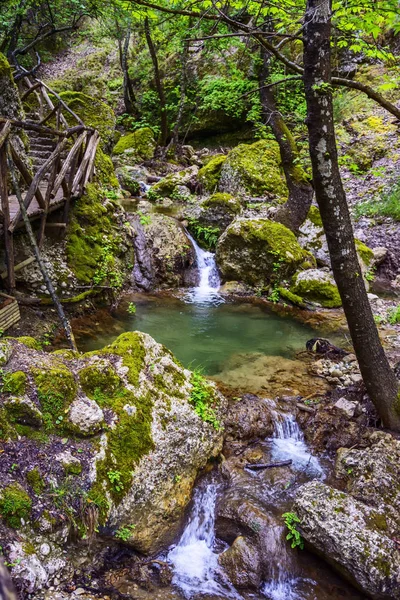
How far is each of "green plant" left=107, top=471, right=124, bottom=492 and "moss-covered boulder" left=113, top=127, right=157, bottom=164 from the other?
51.0ft

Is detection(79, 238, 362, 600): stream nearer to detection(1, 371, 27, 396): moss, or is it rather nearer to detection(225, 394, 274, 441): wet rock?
detection(225, 394, 274, 441): wet rock

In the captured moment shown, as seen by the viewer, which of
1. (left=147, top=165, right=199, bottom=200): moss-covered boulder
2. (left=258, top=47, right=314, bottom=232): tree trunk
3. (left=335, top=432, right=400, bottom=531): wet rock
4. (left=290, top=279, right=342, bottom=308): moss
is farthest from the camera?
(left=147, top=165, right=199, bottom=200): moss-covered boulder

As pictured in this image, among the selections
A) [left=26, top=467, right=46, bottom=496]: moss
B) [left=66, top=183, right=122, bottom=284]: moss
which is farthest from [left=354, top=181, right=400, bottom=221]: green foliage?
[left=26, top=467, right=46, bottom=496]: moss

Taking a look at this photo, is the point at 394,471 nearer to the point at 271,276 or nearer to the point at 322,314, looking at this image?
the point at 322,314

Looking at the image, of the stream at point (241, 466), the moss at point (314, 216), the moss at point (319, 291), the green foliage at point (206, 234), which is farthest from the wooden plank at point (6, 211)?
the moss at point (314, 216)

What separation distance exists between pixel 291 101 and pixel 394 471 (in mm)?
15043

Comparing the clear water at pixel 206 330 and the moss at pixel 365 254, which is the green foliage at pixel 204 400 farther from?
the moss at pixel 365 254

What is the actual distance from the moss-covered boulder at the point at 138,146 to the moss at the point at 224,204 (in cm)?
651

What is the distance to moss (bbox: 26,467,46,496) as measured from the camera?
2939 mm

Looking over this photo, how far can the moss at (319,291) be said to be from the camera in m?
9.28

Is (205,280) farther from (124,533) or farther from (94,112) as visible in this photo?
(124,533)

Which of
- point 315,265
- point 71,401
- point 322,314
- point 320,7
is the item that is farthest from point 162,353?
point 315,265

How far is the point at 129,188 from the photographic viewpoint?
14.2 meters

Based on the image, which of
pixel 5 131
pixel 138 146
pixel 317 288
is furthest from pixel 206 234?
pixel 138 146
